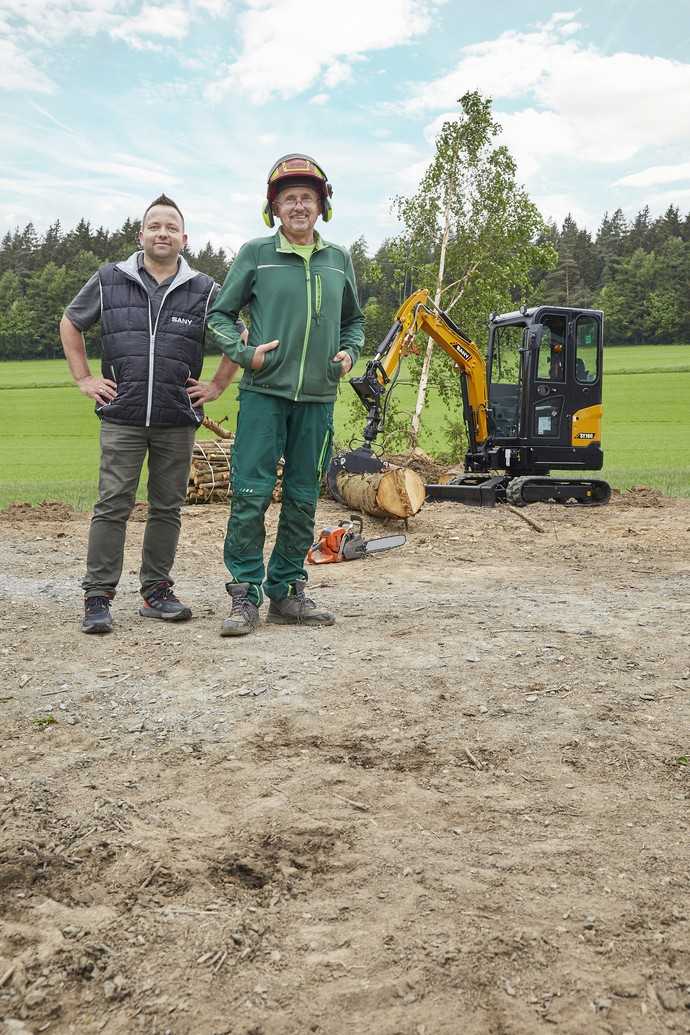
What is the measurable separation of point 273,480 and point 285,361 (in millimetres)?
644

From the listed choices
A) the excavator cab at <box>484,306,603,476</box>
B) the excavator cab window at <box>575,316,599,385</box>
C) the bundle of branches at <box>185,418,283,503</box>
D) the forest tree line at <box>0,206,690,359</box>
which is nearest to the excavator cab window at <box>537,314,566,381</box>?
the excavator cab at <box>484,306,603,476</box>

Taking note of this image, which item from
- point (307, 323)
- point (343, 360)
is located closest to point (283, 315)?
point (307, 323)

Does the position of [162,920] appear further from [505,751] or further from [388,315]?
[388,315]

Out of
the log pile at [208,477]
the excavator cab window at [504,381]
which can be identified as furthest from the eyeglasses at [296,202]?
the excavator cab window at [504,381]

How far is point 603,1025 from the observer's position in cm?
177

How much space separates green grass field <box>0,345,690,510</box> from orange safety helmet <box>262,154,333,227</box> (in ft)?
5.13

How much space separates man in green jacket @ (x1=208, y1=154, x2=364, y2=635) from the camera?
4.67 meters

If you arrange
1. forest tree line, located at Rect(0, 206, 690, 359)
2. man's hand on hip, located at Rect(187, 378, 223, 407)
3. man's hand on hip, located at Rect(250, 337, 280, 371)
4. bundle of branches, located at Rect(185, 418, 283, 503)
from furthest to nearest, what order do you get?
forest tree line, located at Rect(0, 206, 690, 359) < bundle of branches, located at Rect(185, 418, 283, 503) < man's hand on hip, located at Rect(187, 378, 223, 407) < man's hand on hip, located at Rect(250, 337, 280, 371)

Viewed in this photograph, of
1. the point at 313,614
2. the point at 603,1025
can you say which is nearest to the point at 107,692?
the point at 313,614

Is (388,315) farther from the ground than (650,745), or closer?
farther from the ground

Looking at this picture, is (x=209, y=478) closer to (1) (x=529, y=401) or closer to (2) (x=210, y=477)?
(2) (x=210, y=477)

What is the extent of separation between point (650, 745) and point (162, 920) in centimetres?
188

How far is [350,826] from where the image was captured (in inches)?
102

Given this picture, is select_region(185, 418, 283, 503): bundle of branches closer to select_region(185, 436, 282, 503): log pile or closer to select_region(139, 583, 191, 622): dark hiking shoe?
select_region(185, 436, 282, 503): log pile
